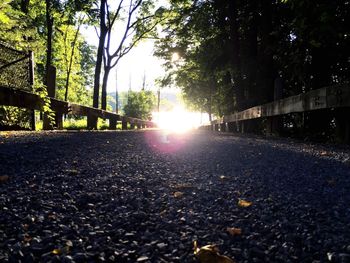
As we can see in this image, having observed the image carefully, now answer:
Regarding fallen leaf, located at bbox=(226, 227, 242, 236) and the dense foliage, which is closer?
fallen leaf, located at bbox=(226, 227, 242, 236)

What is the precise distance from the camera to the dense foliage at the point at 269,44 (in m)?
7.28

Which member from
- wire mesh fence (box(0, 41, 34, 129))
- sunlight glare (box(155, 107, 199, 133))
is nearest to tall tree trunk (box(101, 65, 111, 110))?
sunlight glare (box(155, 107, 199, 133))

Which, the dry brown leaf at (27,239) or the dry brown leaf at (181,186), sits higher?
the dry brown leaf at (181,186)

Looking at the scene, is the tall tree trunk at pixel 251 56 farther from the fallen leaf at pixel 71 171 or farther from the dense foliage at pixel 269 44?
the fallen leaf at pixel 71 171

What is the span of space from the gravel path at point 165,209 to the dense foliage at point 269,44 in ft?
14.4

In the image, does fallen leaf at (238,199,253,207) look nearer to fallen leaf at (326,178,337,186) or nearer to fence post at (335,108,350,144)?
fallen leaf at (326,178,337,186)

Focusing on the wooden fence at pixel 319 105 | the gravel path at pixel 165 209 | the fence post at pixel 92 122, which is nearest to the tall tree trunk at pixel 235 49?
the wooden fence at pixel 319 105

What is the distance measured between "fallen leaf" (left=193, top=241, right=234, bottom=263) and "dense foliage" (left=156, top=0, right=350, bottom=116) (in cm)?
621

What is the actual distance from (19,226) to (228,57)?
1373cm

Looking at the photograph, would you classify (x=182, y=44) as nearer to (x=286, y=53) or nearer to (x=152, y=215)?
(x=286, y=53)

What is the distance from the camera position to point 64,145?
475 centimetres

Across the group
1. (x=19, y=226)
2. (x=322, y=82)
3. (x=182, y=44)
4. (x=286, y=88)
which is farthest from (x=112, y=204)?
(x=182, y=44)

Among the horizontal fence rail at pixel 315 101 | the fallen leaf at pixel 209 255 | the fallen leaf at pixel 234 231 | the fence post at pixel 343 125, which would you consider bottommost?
the fallen leaf at pixel 209 255

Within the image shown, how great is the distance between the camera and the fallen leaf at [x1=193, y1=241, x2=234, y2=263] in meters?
1.60
